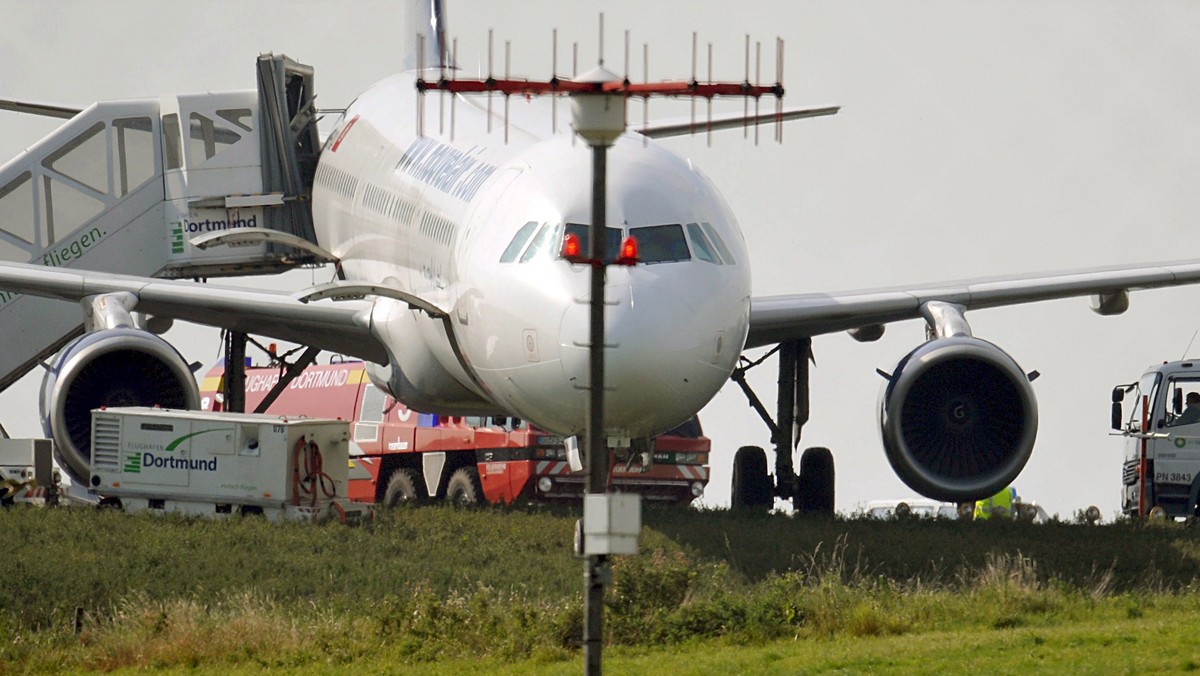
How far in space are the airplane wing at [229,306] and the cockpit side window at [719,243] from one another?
6645mm

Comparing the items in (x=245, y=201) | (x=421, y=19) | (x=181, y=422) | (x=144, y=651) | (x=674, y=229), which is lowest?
(x=144, y=651)

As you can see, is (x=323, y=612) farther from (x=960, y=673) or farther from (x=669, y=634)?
(x=960, y=673)

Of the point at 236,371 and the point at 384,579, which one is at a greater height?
the point at 236,371

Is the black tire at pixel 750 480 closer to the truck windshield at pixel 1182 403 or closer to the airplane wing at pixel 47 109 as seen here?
the truck windshield at pixel 1182 403

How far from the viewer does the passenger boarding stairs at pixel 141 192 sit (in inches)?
1132

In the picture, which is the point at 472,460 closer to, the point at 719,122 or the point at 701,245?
the point at 719,122

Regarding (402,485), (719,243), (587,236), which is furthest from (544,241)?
(402,485)

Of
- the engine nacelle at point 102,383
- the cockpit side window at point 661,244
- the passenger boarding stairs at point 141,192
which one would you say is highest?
the passenger boarding stairs at point 141,192

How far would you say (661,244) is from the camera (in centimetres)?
1720

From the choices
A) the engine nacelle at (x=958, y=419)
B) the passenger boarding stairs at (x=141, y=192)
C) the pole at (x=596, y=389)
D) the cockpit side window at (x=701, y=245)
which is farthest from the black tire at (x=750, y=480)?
the pole at (x=596, y=389)

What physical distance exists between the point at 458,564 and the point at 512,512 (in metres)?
3.65

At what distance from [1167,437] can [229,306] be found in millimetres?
12776

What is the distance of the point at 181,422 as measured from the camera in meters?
22.3

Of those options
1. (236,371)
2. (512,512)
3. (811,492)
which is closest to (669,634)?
(512,512)
